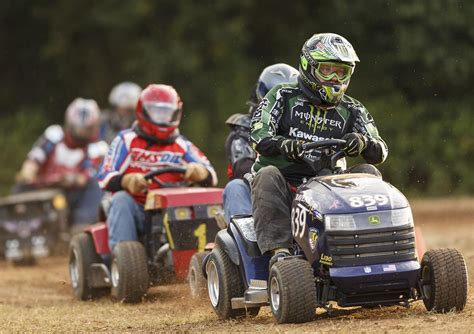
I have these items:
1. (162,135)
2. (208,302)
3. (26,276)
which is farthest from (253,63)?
(208,302)

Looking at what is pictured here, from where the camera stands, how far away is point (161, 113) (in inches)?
484

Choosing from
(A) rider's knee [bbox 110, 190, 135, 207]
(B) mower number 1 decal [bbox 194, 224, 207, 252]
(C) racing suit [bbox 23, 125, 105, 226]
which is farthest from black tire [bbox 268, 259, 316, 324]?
(C) racing suit [bbox 23, 125, 105, 226]

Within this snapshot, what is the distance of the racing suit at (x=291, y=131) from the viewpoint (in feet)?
28.1

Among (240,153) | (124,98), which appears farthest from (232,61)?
(240,153)

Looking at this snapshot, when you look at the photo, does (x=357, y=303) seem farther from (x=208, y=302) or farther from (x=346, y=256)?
(x=208, y=302)

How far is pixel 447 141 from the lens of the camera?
25188mm

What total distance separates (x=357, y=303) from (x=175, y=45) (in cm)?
1891

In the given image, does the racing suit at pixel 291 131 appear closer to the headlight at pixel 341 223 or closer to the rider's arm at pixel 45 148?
the headlight at pixel 341 223

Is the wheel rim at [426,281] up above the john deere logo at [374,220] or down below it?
below

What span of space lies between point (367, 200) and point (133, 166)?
458cm

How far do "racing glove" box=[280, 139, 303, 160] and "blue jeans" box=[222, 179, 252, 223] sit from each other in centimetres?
157

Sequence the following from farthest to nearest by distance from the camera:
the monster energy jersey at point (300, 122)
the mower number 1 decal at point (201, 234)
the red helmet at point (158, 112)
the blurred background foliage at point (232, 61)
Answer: the blurred background foliage at point (232, 61) → the red helmet at point (158, 112) → the mower number 1 decal at point (201, 234) → the monster energy jersey at point (300, 122)

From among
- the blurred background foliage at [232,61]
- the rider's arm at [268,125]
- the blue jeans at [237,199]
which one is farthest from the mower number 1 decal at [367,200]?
the blurred background foliage at [232,61]

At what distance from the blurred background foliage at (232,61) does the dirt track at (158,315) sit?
950 centimetres
